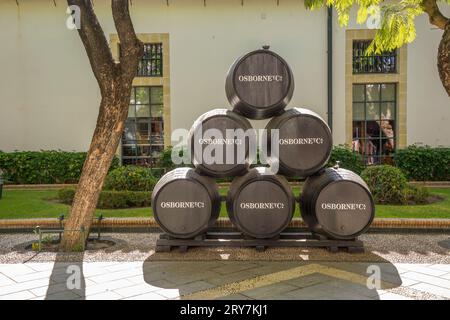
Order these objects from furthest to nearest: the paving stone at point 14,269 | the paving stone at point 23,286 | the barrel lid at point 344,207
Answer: the barrel lid at point 344,207
the paving stone at point 14,269
the paving stone at point 23,286

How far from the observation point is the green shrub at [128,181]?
Result: 10883mm

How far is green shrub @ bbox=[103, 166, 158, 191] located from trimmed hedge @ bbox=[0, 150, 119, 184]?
2738 mm

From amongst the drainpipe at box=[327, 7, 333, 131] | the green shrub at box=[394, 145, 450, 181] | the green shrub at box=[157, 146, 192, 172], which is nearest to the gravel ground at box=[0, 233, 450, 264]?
the green shrub at box=[157, 146, 192, 172]

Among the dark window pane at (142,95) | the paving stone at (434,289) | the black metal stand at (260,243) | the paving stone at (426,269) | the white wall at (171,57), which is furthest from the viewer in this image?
the dark window pane at (142,95)

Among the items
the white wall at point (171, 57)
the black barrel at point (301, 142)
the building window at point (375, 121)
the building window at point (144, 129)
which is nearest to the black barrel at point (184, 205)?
the black barrel at point (301, 142)

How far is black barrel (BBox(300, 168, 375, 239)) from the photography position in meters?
7.02

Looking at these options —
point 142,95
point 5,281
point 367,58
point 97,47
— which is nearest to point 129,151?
point 142,95

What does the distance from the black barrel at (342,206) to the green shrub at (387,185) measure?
3.67 metres

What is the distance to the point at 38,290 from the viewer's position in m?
5.57

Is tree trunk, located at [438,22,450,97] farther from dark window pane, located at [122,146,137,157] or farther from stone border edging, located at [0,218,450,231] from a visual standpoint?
dark window pane, located at [122,146,137,157]

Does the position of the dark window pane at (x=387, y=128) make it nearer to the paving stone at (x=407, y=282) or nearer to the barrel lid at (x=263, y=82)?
the barrel lid at (x=263, y=82)

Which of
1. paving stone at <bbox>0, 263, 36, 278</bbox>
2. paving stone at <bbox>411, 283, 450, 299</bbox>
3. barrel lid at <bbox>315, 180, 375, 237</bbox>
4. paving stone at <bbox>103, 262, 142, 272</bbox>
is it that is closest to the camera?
paving stone at <bbox>411, 283, 450, 299</bbox>

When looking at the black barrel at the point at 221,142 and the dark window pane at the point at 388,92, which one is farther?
the dark window pane at the point at 388,92

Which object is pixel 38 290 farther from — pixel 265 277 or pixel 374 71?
pixel 374 71
